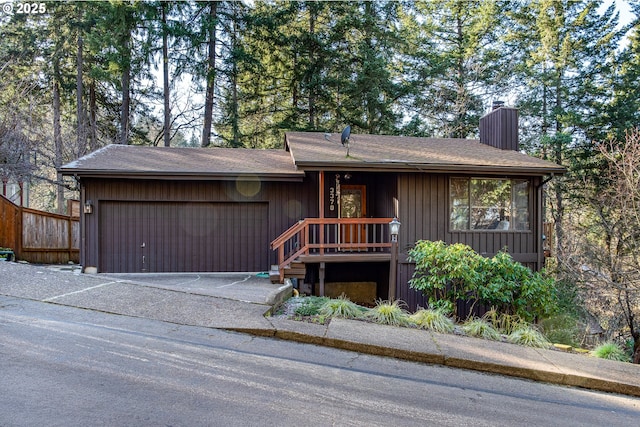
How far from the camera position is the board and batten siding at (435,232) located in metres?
9.08

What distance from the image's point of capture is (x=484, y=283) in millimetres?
7531

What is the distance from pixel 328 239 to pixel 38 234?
27.0ft

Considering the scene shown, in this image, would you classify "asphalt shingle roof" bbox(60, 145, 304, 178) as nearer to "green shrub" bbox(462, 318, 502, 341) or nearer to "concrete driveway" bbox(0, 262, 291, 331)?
"concrete driveway" bbox(0, 262, 291, 331)

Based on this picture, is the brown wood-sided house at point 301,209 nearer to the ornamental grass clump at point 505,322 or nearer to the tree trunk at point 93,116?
the ornamental grass clump at point 505,322

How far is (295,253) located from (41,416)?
20.3 ft

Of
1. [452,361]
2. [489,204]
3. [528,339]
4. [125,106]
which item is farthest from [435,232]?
[125,106]

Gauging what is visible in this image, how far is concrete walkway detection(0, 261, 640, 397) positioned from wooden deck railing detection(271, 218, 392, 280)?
1555 millimetres

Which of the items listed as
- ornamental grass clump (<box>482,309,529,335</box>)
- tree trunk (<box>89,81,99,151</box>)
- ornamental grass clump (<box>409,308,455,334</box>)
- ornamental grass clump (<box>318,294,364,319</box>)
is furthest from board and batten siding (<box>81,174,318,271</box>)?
tree trunk (<box>89,81,99,151</box>)

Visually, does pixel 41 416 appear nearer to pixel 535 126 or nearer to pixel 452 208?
pixel 452 208

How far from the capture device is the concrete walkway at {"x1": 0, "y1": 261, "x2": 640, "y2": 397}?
446 centimetres

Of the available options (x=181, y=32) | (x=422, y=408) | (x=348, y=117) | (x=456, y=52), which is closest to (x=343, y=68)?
(x=348, y=117)

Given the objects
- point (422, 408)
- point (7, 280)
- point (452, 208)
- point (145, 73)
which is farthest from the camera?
point (145, 73)

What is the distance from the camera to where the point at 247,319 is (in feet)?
17.6

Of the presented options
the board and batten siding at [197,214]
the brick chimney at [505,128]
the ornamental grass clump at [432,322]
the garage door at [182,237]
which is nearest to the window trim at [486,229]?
the brick chimney at [505,128]
